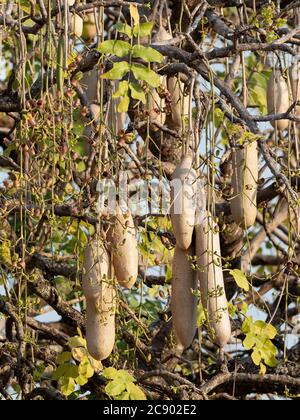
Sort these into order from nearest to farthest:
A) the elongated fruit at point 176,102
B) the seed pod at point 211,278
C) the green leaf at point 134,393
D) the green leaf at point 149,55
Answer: the seed pod at point 211,278, the green leaf at point 149,55, the elongated fruit at point 176,102, the green leaf at point 134,393

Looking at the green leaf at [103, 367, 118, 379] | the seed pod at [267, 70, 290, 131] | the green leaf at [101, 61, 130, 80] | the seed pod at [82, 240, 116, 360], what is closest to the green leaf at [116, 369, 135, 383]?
the green leaf at [103, 367, 118, 379]

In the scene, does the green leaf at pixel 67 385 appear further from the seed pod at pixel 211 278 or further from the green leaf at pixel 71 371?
the seed pod at pixel 211 278

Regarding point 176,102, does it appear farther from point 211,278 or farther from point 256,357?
point 256,357

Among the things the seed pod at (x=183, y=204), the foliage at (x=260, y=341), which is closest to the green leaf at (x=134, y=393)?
the foliage at (x=260, y=341)

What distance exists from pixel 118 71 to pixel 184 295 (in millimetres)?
501

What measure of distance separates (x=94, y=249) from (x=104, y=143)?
229mm

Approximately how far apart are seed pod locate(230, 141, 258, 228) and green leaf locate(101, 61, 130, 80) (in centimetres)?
29

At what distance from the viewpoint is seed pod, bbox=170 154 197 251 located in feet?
6.59

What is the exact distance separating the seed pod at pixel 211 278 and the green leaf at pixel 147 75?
35 centimetres

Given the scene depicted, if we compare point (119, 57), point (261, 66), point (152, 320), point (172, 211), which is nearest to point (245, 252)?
point (152, 320)

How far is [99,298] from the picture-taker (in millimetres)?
2070

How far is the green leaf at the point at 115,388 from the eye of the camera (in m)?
2.67

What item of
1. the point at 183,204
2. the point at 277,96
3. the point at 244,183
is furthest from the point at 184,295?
the point at 277,96

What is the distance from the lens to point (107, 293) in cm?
208
